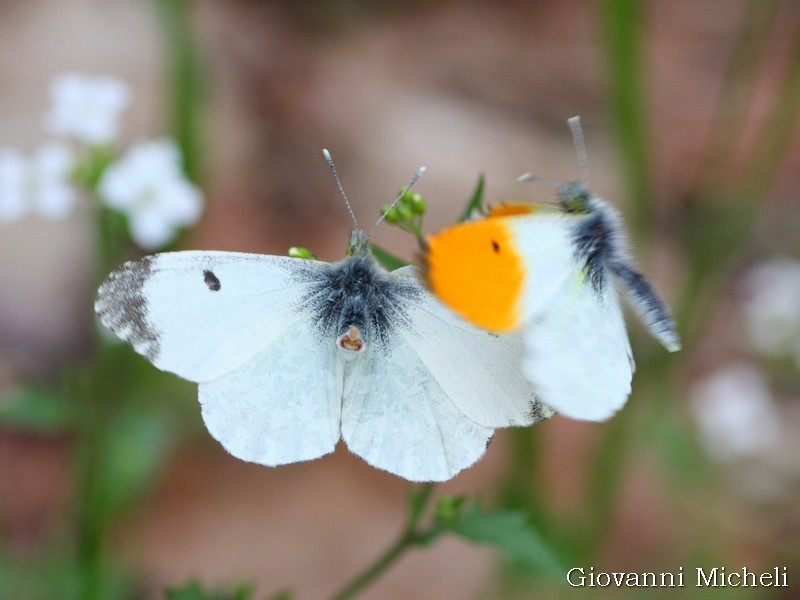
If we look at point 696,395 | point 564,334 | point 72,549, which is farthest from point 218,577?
point 564,334

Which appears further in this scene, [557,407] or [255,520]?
[255,520]

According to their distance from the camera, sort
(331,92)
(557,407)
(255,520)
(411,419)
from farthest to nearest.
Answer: (331,92), (255,520), (411,419), (557,407)

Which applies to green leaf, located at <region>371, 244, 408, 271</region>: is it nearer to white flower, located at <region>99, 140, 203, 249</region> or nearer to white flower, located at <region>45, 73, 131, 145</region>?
white flower, located at <region>99, 140, 203, 249</region>

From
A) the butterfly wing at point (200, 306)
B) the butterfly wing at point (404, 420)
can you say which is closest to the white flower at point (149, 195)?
the butterfly wing at point (200, 306)

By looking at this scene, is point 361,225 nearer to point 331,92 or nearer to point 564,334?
point 331,92

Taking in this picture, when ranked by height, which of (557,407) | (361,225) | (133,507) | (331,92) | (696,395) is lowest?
(557,407)

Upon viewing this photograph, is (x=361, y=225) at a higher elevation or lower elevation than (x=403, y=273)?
higher
